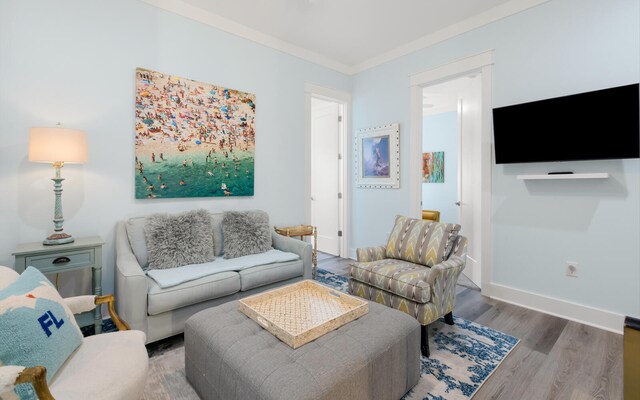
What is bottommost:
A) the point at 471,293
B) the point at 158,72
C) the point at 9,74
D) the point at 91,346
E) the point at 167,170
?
the point at 471,293

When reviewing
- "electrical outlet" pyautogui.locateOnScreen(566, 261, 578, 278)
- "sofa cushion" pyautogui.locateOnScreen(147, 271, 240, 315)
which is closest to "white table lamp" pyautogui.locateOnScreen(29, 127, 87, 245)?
"sofa cushion" pyautogui.locateOnScreen(147, 271, 240, 315)

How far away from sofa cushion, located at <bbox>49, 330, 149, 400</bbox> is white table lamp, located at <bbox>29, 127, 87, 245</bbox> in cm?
129

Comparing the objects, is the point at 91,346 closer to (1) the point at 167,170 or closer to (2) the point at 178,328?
(2) the point at 178,328

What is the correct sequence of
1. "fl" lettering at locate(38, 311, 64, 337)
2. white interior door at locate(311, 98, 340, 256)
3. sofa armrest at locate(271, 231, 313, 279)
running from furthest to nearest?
white interior door at locate(311, 98, 340, 256)
sofa armrest at locate(271, 231, 313, 279)
"fl" lettering at locate(38, 311, 64, 337)

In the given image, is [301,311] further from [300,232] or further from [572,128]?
[572,128]

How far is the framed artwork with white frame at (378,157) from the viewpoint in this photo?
4.05 meters

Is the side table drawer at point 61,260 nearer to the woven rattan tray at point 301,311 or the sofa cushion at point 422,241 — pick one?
the woven rattan tray at point 301,311

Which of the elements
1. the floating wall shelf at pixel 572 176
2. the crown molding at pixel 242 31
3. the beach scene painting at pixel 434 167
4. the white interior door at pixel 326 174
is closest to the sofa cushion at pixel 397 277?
the floating wall shelf at pixel 572 176

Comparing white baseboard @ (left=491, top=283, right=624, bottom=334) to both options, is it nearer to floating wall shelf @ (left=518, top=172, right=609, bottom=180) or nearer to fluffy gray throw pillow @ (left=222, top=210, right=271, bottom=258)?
floating wall shelf @ (left=518, top=172, right=609, bottom=180)

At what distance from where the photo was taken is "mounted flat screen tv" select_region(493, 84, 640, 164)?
228 centimetres

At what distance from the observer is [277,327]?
150cm

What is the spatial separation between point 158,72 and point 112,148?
848 mm

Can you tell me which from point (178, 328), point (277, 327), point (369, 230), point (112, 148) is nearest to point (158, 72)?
point (112, 148)

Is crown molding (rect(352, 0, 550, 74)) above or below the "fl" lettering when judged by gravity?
above
